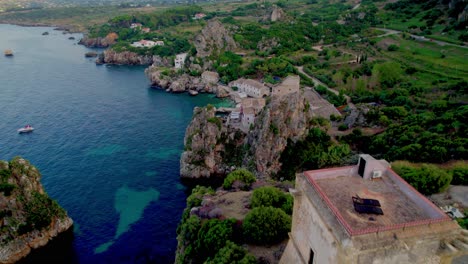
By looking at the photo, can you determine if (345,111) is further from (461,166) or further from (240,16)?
(240,16)

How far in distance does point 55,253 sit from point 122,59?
95668 mm

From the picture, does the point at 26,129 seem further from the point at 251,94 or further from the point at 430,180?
the point at 430,180

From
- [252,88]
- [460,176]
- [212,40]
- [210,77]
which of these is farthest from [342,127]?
[212,40]

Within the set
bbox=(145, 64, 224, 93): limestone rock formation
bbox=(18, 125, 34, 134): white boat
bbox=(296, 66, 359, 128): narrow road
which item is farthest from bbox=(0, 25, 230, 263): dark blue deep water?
bbox=(296, 66, 359, 128): narrow road

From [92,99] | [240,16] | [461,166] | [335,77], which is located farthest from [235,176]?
[240,16]

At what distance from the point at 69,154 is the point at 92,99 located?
1217 inches

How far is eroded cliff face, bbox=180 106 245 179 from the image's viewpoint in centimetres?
5297

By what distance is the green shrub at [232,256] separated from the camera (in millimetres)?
24219

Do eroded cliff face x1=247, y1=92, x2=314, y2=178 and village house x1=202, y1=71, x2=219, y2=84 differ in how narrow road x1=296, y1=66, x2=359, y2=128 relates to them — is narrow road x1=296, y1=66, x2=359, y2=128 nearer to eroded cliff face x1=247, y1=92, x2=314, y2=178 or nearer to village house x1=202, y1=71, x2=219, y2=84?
eroded cliff face x1=247, y1=92, x2=314, y2=178

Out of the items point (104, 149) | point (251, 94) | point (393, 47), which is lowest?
point (104, 149)

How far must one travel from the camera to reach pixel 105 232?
4109 cm

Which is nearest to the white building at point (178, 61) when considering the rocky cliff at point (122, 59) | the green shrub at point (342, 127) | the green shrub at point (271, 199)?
the rocky cliff at point (122, 59)

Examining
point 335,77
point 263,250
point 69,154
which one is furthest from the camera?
point 335,77

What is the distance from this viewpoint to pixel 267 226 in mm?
26797
